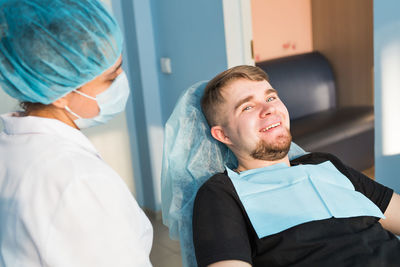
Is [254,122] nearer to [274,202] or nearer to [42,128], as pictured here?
[274,202]

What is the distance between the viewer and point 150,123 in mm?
3012

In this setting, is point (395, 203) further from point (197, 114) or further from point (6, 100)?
point (6, 100)

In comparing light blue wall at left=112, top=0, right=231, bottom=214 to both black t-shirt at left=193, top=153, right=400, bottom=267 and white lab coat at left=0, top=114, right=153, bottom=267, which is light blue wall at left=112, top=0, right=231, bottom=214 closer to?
black t-shirt at left=193, top=153, right=400, bottom=267

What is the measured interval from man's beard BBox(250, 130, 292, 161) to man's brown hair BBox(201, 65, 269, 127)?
16 centimetres

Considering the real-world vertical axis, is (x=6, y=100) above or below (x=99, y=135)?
above

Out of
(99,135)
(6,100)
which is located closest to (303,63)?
(99,135)

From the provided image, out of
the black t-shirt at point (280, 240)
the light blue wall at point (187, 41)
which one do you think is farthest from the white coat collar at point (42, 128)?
the light blue wall at point (187, 41)

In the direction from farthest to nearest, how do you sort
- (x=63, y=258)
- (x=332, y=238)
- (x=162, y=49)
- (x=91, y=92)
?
(x=162, y=49)
(x=332, y=238)
(x=91, y=92)
(x=63, y=258)

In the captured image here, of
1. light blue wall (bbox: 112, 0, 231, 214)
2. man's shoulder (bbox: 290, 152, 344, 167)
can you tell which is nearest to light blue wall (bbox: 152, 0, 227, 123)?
light blue wall (bbox: 112, 0, 231, 214)

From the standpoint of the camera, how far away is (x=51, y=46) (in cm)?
99

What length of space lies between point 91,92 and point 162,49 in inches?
75.0

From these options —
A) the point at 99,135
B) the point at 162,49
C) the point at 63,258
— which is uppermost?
the point at 162,49

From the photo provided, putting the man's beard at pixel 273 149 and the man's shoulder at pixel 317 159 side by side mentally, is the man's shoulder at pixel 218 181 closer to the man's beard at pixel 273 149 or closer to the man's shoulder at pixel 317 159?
the man's beard at pixel 273 149

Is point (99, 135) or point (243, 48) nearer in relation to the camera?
point (243, 48)
